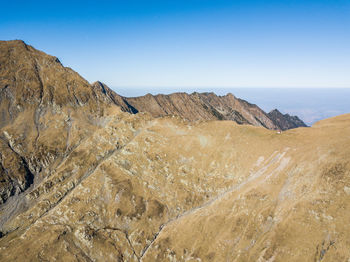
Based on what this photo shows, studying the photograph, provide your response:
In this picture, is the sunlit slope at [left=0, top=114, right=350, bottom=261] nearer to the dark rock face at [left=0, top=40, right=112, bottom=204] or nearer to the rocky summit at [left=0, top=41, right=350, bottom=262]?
the rocky summit at [left=0, top=41, right=350, bottom=262]

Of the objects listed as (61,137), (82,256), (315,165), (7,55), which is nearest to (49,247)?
(82,256)

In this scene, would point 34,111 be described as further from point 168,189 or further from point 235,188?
point 235,188

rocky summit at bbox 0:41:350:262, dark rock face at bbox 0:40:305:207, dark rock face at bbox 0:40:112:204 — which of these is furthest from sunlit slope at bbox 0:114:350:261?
dark rock face at bbox 0:40:112:204

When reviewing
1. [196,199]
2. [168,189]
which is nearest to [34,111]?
[168,189]

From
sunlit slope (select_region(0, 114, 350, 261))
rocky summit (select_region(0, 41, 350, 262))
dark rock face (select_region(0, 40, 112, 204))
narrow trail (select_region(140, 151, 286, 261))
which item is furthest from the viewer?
dark rock face (select_region(0, 40, 112, 204))

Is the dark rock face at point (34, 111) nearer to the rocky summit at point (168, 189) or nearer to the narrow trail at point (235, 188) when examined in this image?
the rocky summit at point (168, 189)

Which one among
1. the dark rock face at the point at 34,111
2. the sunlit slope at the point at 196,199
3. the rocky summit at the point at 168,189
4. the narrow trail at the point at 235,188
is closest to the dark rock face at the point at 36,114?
the dark rock face at the point at 34,111

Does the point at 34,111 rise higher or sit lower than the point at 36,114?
higher

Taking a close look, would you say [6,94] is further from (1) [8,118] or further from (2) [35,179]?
(2) [35,179]
